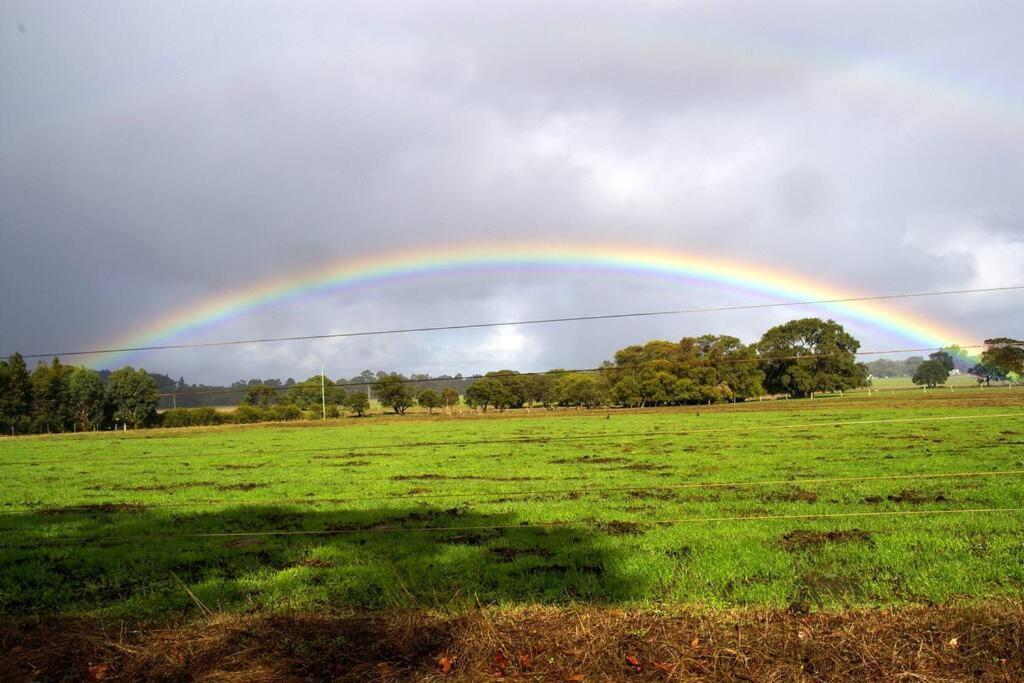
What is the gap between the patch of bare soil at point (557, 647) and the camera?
13.9 ft

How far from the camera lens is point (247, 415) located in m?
59.2

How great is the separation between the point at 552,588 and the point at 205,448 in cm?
3357

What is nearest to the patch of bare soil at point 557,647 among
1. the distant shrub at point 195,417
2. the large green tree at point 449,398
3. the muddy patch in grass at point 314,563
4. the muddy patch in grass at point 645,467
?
the muddy patch in grass at point 314,563

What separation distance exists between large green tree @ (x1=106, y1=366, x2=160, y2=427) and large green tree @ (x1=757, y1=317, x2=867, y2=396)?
71071 millimetres

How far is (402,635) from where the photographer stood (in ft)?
15.8

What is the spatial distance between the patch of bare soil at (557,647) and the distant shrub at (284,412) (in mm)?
60778

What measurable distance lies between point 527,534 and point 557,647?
515 cm

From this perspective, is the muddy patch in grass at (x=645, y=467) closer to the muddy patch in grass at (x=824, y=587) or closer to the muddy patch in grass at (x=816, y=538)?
the muddy patch in grass at (x=816, y=538)

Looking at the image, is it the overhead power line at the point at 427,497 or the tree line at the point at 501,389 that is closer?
the overhead power line at the point at 427,497

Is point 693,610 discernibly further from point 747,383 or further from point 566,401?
point 566,401

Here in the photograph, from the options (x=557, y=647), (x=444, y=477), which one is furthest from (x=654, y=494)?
(x=557, y=647)

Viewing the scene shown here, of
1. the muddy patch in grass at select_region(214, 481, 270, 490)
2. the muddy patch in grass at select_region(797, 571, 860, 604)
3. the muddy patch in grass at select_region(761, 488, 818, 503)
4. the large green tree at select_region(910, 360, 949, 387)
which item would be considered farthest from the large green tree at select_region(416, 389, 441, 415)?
the muddy patch in grass at select_region(797, 571, 860, 604)

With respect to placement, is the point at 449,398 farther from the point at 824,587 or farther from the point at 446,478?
the point at 824,587

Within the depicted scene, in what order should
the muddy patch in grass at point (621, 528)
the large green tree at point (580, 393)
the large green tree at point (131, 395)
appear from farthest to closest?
the large green tree at point (580, 393)
the large green tree at point (131, 395)
the muddy patch in grass at point (621, 528)
